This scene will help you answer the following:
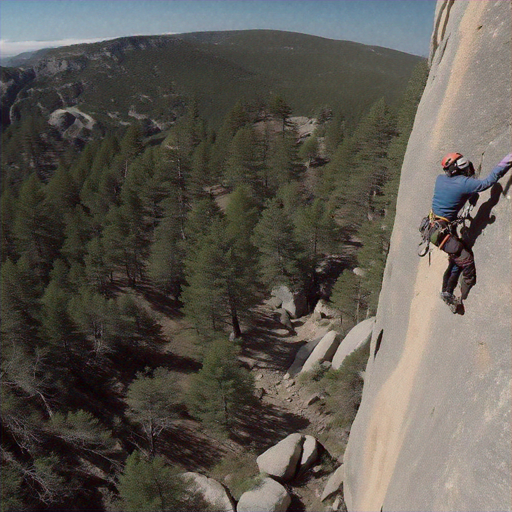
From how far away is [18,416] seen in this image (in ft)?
65.4

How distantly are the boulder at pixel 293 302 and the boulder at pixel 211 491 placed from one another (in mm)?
15600

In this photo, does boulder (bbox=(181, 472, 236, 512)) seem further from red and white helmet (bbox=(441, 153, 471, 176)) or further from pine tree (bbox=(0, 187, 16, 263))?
pine tree (bbox=(0, 187, 16, 263))

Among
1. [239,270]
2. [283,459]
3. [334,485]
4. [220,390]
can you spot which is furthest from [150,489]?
[239,270]

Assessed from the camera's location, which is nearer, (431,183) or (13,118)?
(431,183)

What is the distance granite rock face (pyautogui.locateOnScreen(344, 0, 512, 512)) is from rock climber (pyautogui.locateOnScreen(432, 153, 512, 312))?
6.8 inches

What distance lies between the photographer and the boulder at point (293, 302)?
3362 centimetres

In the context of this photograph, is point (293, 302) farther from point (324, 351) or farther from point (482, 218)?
point (482, 218)

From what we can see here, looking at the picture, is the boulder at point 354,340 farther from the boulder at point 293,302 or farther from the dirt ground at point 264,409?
the boulder at point 293,302

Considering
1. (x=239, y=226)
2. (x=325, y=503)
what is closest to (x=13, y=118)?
(x=239, y=226)

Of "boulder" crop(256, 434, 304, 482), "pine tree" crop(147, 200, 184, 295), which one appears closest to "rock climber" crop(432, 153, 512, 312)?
"boulder" crop(256, 434, 304, 482)

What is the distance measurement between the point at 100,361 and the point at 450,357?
92.1 feet

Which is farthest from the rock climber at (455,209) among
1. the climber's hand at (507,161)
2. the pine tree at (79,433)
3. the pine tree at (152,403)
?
the pine tree at (79,433)

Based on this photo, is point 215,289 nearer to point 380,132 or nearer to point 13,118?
point 380,132

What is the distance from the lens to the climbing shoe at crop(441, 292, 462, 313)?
21.3ft
